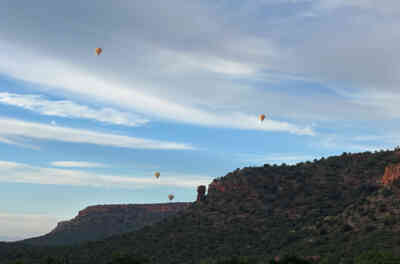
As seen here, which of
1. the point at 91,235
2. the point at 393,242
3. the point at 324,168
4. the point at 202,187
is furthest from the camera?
the point at 91,235

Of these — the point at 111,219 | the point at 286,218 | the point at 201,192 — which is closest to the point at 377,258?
the point at 286,218

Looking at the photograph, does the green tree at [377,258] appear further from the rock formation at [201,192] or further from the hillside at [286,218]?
the rock formation at [201,192]

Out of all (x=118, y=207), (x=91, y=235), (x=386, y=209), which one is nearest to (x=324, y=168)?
(x=386, y=209)

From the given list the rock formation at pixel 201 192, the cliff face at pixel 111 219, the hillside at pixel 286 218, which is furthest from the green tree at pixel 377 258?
the cliff face at pixel 111 219

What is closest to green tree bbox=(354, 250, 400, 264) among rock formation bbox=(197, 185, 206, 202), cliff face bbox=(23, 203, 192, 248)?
rock formation bbox=(197, 185, 206, 202)

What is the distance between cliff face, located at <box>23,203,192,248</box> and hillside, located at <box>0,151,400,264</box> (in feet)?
211

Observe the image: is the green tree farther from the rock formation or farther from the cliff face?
the cliff face

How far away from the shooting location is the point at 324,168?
3634 inches

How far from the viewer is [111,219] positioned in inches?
6491

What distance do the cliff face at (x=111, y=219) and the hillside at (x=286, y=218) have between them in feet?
211

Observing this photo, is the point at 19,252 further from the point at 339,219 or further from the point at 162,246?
the point at 339,219

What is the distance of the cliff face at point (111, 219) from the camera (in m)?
155

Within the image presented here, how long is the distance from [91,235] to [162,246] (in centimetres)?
8286

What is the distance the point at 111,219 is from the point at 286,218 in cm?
9630
